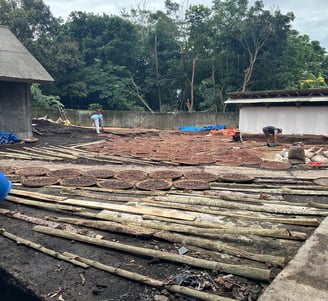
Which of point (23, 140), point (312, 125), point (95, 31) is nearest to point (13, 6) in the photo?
point (95, 31)

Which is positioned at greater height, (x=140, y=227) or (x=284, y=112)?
(x=284, y=112)

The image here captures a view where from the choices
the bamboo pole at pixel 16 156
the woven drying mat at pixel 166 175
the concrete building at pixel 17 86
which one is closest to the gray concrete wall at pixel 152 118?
the concrete building at pixel 17 86

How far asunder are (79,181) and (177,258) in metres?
4.24

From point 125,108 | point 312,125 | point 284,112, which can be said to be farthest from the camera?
point 125,108

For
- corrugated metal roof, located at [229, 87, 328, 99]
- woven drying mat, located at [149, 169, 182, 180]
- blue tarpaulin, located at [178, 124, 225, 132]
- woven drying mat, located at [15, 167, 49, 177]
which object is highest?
corrugated metal roof, located at [229, 87, 328, 99]

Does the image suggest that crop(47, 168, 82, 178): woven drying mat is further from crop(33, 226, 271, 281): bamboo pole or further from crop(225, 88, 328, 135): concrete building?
crop(225, 88, 328, 135): concrete building

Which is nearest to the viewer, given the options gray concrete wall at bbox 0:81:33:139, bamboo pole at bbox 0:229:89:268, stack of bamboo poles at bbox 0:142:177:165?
bamboo pole at bbox 0:229:89:268

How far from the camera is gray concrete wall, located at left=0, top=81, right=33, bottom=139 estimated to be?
1525 cm

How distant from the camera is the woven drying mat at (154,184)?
666 cm

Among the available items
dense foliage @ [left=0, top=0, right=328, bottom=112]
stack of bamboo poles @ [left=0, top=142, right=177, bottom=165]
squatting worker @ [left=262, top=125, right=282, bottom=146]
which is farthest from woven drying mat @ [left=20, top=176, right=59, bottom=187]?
dense foliage @ [left=0, top=0, right=328, bottom=112]

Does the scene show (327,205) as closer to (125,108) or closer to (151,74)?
(125,108)

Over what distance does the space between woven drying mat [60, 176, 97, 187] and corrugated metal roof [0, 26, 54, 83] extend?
28.3 ft

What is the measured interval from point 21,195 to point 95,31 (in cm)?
3162

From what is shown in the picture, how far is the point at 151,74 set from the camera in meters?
35.0
